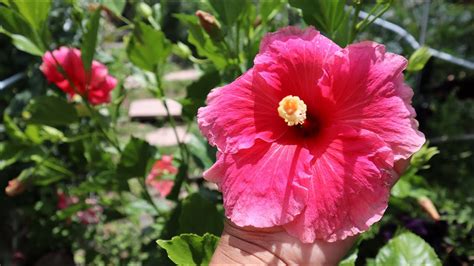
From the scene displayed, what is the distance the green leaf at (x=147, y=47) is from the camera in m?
1.04

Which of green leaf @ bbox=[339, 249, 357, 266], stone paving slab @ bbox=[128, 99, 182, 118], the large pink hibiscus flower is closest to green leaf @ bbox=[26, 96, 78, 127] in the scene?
the large pink hibiscus flower

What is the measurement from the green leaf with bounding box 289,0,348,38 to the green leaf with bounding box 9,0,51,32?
0.46 metres

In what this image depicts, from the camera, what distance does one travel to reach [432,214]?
3.94 feet

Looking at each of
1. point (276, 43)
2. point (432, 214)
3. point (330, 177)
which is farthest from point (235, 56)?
point (432, 214)

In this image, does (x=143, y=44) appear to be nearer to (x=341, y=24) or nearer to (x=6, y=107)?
(x=341, y=24)

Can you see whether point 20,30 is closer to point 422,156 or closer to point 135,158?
point 135,158

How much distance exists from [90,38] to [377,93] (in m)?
0.57

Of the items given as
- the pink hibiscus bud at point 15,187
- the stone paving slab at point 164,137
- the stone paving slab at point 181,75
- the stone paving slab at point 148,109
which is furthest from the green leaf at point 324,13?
the stone paving slab at point 181,75

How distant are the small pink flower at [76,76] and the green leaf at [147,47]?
0.34 feet

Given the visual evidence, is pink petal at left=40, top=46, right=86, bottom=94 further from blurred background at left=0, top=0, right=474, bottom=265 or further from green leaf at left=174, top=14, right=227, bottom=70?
green leaf at left=174, top=14, right=227, bottom=70

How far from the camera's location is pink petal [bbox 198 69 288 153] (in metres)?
0.71

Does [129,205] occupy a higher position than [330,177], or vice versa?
[330,177]

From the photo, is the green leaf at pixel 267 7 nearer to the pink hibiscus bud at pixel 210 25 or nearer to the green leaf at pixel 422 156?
the pink hibiscus bud at pixel 210 25

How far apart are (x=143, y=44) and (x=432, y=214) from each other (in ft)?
2.50
